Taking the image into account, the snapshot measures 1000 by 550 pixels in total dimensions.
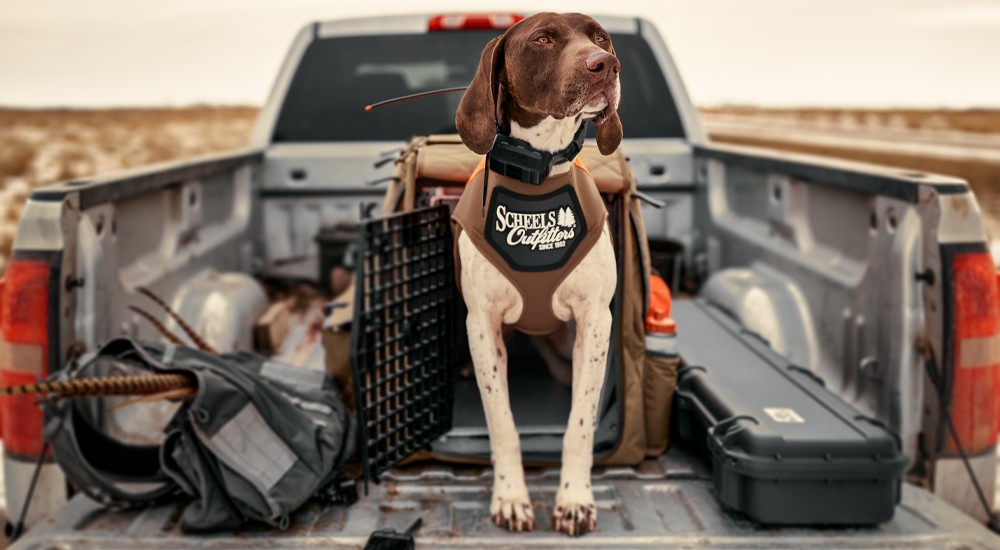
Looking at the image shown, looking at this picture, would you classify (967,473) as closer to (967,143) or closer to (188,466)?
(188,466)

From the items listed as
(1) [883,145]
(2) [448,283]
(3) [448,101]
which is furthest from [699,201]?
(1) [883,145]

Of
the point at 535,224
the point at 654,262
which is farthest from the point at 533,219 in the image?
the point at 654,262

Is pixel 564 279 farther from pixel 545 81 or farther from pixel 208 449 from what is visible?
pixel 208 449

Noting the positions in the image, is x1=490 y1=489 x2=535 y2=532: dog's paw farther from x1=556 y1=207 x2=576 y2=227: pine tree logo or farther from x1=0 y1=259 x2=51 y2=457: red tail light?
x1=0 y1=259 x2=51 y2=457: red tail light

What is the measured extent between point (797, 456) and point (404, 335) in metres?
1.05

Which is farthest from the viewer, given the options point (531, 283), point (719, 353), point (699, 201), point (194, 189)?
point (699, 201)

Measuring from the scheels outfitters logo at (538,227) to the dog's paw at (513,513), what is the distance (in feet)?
2.14

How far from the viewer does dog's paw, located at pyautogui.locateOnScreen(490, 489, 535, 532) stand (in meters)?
2.47

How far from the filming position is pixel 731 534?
7.99ft

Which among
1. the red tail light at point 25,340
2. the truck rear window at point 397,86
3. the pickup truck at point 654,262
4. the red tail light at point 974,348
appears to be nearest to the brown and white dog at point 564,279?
the pickup truck at point 654,262

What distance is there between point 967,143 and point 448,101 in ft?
127

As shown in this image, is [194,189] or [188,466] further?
[194,189]

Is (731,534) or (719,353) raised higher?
(719,353)

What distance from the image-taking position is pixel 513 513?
97.7 inches
